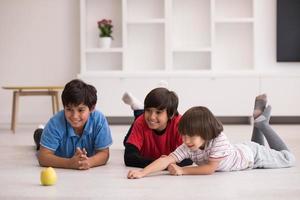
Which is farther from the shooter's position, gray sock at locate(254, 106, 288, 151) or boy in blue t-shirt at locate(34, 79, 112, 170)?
gray sock at locate(254, 106, 288, 151)

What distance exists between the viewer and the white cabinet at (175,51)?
6473 millimetres

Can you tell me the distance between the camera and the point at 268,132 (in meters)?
3.15

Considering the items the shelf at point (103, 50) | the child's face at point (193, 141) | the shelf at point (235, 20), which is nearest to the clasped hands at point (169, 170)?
the child's face at point (193, 141)

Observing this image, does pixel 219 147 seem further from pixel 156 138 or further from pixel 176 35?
pixel 176 35

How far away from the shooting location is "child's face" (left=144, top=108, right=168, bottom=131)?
2824 mm

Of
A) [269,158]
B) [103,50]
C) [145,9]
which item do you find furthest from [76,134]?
[145,9]

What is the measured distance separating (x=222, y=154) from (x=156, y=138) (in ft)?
1.48

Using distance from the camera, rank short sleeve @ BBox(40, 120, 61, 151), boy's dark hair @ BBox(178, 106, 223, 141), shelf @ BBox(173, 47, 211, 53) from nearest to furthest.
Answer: boy's dark hair @ BBox(178, 106, 223, 141)
short sleeve @ BBox(40, 120, 61, 151)
shelf @ BBox(173, 47, 211, 53)

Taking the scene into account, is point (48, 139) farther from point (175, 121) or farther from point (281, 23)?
point (281, 23)

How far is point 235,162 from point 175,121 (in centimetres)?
38

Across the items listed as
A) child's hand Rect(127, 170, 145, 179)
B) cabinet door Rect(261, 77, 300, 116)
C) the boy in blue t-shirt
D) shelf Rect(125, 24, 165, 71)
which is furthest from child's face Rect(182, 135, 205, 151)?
shelf Rect(125, 24, 165, 71)

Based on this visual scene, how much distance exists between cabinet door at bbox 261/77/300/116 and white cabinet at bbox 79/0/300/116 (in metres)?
0.02

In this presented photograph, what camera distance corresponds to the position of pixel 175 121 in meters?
2.96

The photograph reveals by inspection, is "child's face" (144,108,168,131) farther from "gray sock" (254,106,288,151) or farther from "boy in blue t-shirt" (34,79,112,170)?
"gray sock" (254,106,288,151)
